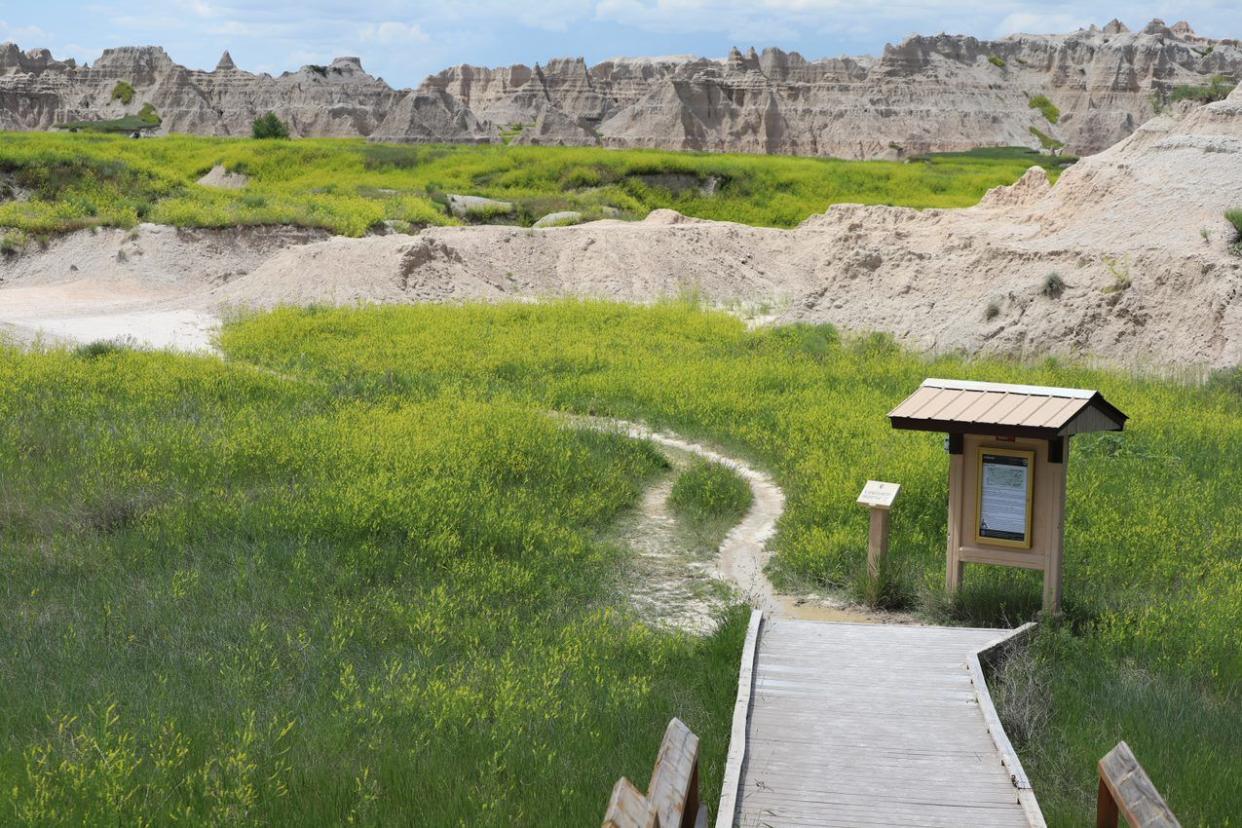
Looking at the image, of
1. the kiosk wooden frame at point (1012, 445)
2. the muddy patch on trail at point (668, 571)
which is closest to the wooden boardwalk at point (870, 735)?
the kiosk wooden frame at point (1012, 445)

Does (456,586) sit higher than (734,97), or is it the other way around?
(734,97)

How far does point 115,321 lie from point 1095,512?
61.9ft

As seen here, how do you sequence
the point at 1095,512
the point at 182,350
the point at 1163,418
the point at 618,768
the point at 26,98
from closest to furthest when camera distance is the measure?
1. the point at 618,768
2. the point at 1095,512
3. the point at 1163,418
4. the point at 182,350
5. the point at 26,98

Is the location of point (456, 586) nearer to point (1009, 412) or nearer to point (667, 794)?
point (1009, 412)

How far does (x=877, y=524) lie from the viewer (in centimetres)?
875

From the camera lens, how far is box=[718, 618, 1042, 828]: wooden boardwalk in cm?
518

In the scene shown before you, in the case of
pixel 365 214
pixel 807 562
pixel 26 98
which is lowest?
pixel 807 562

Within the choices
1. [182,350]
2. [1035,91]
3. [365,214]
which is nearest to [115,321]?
[182,350]

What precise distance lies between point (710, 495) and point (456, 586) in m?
3.48

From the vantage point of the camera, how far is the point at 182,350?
1902 centimetres

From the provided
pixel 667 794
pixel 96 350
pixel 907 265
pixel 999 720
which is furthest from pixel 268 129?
pixel 667 794

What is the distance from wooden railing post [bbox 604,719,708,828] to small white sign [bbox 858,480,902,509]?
431 cm

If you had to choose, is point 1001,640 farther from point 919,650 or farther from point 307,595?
point 307,595

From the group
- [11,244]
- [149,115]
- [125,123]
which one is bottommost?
[11,244]
